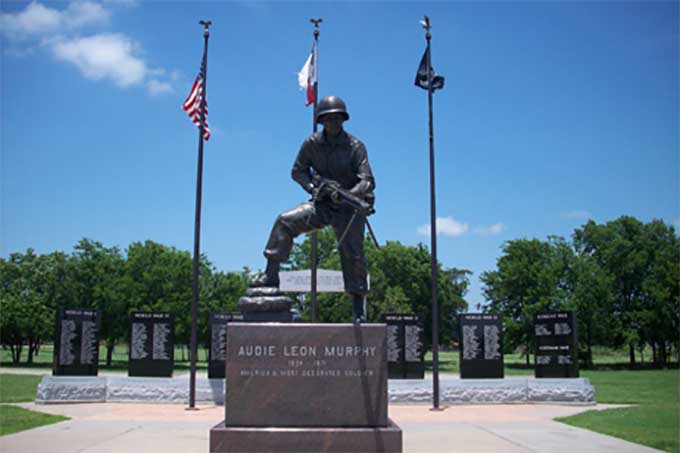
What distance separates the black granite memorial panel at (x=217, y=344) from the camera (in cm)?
1614

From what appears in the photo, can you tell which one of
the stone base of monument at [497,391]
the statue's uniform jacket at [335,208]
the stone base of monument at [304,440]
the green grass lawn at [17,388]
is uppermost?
the statue's uniform jacket at [335,208]

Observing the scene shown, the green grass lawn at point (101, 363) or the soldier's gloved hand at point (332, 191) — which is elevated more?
the soldier's gloved hand at point (332, 191)

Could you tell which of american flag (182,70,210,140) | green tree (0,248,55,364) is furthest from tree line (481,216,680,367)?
green tree (0,248,55,364)

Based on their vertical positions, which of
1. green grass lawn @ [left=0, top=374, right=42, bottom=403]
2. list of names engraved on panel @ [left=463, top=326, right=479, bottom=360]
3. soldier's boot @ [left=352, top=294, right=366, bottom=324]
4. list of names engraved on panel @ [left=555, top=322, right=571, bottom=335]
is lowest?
green grass lawn @ [left=0, top=374, right=42, bottom=403]

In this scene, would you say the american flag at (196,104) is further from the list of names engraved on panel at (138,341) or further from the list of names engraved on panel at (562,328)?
the list of names engraved on panel at (562,328)

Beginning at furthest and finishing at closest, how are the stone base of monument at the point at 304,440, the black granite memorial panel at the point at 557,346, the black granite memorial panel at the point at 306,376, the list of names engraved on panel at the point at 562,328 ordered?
the list of names engraved on panel at the point at 562,328 → the black granite memorial panel at the point at 557,346 → the black granite memorial panel at the point at 306,376 → the stone base of monument at the point at 304,440

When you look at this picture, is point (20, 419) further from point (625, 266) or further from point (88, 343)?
point (625, 266)

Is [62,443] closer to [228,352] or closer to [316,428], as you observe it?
[228,352]

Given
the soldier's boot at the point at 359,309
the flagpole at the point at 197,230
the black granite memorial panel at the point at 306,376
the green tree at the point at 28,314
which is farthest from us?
the green tree at the point at 28,314

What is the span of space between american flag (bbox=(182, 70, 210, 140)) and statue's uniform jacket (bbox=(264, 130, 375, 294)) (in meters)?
7.83

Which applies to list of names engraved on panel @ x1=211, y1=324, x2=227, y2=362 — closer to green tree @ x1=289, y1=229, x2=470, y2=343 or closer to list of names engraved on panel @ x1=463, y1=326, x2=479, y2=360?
list of names engraved on panel @ x1=463, y1=326, x2=479, y2=360

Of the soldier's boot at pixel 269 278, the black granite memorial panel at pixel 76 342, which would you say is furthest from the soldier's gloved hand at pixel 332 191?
the black granite memorial panel at pixel 76 342

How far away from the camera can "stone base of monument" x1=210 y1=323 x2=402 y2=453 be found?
6.18 m

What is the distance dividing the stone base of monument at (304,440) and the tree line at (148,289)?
22.9 metres
